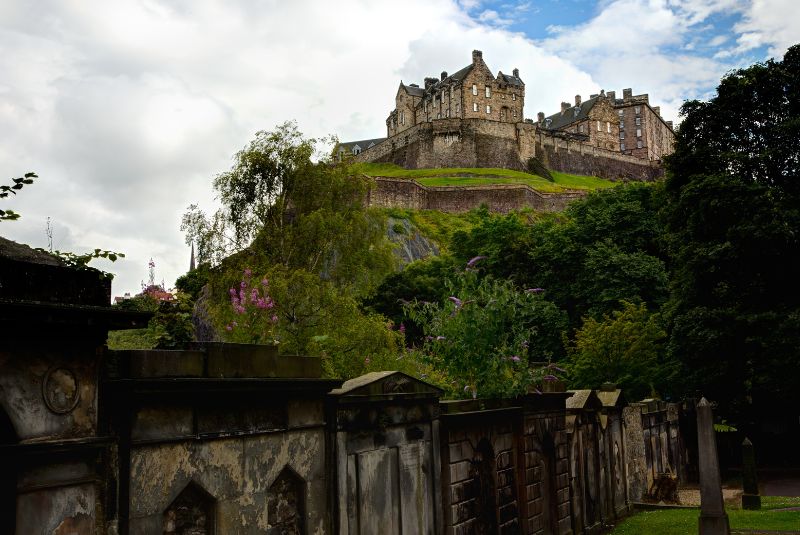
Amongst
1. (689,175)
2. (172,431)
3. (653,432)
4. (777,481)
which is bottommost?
(777,481)

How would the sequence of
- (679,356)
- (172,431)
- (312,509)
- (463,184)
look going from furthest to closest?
(463,184) → (679,356) → (312,509) → (172,431)

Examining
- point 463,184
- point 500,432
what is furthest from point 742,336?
point 463,184

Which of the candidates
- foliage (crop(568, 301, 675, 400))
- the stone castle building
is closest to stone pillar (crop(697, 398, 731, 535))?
foliage (crop(568, 301, 675, 400))

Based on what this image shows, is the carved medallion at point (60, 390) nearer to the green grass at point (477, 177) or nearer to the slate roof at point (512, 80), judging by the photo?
the green grass at point (477, 177)

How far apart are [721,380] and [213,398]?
23.8 m

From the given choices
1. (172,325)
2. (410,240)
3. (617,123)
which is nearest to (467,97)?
(617,123)

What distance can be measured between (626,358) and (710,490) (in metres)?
19.2

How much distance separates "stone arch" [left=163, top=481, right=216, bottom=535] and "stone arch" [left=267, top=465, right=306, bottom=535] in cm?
91

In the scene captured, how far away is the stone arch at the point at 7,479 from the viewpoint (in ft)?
17.8

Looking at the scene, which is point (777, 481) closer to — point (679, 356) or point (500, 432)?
point (679, 356)

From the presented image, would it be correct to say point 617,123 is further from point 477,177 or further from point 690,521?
point 690,521

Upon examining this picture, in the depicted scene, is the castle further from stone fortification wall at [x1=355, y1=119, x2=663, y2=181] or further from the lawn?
the lawn

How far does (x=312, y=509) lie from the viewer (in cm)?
859

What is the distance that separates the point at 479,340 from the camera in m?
13.3
